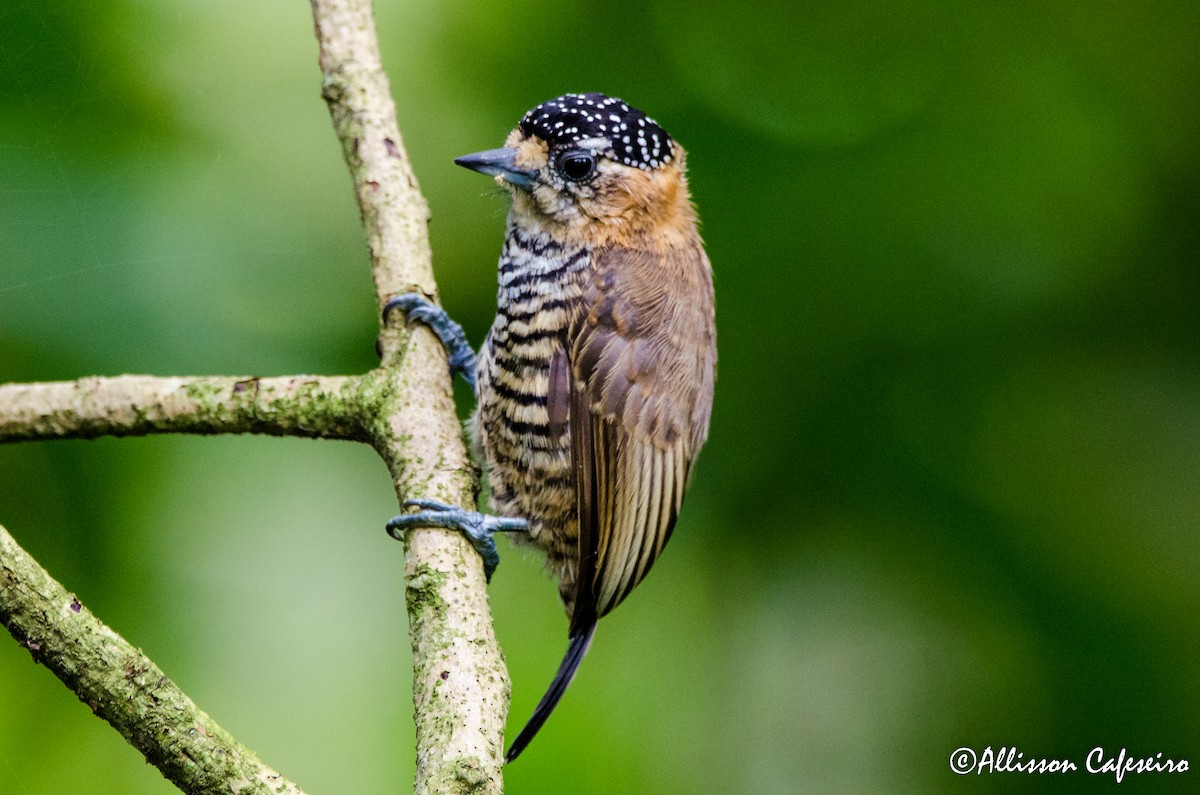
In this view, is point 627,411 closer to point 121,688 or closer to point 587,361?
point 587,361

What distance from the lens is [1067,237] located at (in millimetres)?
3072

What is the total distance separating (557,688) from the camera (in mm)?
2578

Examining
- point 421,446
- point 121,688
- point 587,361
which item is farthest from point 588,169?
point 121,688

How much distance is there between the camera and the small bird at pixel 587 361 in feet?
9.07

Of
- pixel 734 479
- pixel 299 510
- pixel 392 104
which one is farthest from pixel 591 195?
pixel 299 510

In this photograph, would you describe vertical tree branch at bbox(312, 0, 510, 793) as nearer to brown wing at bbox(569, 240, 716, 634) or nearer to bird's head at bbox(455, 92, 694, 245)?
bird's head at bbox(455, 92, 694, 245)

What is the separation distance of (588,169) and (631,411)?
595 millimetres

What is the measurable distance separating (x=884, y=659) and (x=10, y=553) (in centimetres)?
207

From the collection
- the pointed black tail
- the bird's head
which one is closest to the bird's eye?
the bird's head

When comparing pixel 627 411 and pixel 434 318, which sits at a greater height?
pixel 434 318

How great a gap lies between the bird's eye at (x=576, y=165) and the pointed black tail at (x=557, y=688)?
3.49 feet

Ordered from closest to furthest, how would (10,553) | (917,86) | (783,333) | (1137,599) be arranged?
(10,553), (1137,599), (783,333), (917,86)

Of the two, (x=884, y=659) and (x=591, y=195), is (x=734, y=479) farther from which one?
(x=591, y=195)

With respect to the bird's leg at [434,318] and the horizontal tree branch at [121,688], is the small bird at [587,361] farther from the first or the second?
the horizontal tree branch at [121,688]
